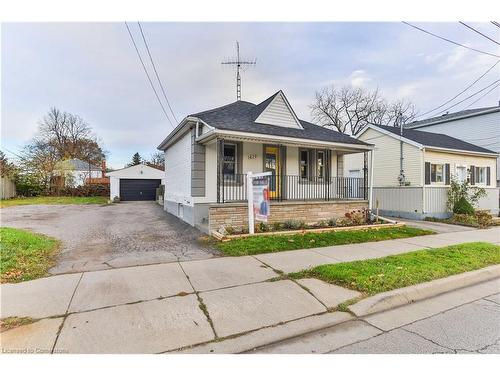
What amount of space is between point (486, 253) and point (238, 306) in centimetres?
637

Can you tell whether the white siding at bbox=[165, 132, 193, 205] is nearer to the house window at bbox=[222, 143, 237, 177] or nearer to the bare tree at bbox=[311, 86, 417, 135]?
the house window at bbox=[222, 143, 237, 177]

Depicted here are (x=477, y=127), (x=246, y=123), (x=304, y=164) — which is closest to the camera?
(x=246, y=123)

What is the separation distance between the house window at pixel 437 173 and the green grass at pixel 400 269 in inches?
320

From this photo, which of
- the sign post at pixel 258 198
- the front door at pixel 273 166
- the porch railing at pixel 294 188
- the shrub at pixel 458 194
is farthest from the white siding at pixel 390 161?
the sign post at pixel 258 198

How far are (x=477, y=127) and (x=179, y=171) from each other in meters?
21.1

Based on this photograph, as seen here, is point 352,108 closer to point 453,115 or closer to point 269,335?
point 453,115

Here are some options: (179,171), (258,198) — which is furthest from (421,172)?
(179,171)

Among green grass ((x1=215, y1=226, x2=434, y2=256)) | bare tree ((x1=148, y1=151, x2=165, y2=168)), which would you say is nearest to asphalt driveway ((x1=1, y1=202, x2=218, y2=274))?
green grass ((x1=215, y1=226, x2=434, y2=256))

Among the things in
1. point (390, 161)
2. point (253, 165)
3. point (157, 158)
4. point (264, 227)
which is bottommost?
point (264, 227)

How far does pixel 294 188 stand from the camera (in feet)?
36.8

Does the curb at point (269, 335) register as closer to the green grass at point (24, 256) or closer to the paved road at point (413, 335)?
the paved road at point (413, 335)

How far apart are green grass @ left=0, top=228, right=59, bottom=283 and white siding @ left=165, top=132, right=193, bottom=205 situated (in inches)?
178

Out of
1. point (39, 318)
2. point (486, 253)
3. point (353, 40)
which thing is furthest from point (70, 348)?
point (353, 40)

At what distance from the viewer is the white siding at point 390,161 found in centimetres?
1346
